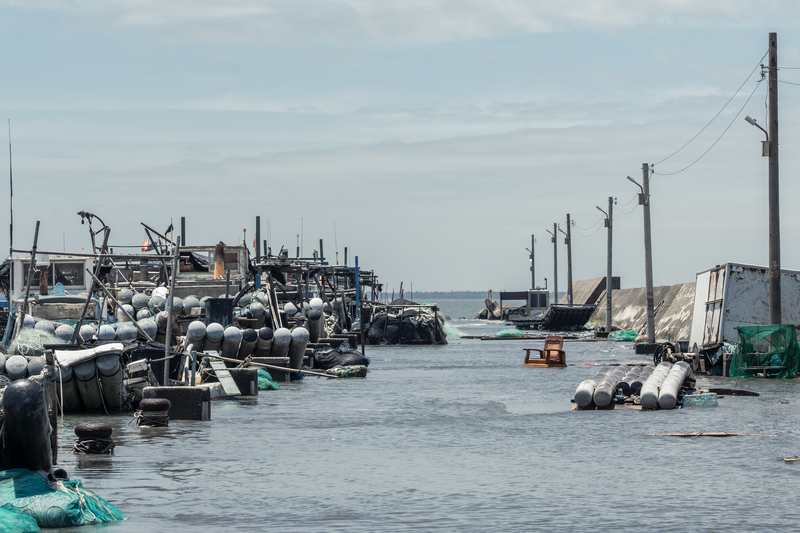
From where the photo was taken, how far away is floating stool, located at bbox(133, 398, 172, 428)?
16453 mm

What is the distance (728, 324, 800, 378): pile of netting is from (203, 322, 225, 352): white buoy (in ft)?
46.0

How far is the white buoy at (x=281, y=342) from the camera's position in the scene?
28.0 meters

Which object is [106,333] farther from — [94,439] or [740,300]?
[740,300]

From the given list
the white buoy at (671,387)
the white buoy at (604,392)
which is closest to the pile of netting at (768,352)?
the white buoy at (671,387)

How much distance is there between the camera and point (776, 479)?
38.9ft

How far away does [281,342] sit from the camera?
2806 cm

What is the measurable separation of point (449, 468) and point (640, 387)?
9.46 meters

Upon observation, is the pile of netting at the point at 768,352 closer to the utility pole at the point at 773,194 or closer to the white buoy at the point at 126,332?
the utility pole at the point at 773,194

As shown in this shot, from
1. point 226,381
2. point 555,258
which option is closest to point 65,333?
point 226,381

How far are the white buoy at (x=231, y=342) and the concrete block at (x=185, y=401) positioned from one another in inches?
352

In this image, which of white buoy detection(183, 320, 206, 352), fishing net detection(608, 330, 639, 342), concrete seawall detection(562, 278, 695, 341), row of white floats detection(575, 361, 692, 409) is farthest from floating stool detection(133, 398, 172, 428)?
fishing net detection(608, 330, 639, 342)

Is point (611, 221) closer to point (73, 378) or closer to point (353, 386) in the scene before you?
point (353, 386)

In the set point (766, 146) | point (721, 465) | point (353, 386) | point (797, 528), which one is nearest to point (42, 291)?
point (353, 386)

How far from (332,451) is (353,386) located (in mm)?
12359
